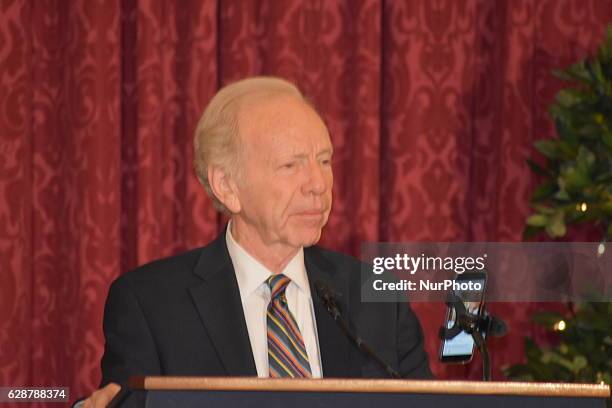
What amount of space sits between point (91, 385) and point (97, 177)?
2.71ft

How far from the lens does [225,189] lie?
226cm

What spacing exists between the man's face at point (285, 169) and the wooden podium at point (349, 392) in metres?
0.78

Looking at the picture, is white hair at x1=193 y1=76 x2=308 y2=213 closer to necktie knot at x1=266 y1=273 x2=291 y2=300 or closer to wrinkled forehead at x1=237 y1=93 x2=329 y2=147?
wrinkled forehead at x1=237 y1=93 x2=329 y2=147

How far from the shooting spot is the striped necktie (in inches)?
83.0

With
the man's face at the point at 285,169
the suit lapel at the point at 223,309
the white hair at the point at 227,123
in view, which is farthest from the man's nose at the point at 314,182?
the suit lapel at the point at 223,309

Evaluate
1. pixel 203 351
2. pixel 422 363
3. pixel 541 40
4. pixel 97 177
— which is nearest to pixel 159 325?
pixel 203 351

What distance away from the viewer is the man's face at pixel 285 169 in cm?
217

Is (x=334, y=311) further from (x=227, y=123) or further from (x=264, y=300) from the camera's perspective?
(x=227, y=123)

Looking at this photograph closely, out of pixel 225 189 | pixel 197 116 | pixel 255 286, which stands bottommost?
pixel 255 286

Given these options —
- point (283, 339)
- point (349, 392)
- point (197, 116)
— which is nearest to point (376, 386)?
point (349, 392)

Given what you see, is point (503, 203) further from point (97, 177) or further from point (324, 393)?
point (324, 393)

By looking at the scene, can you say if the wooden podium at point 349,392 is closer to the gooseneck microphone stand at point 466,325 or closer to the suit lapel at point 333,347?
the gooseneck microphone stand at point 466,325

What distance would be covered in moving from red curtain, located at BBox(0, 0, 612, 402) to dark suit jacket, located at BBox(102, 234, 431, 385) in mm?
1671

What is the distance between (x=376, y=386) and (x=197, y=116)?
2.69m
